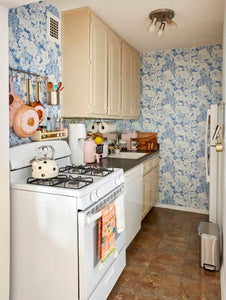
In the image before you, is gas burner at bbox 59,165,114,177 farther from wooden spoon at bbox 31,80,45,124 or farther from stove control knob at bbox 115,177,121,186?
wooden spoon at bbox 31,80,45,124

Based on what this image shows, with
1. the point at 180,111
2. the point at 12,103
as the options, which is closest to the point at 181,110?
the point at 180,111

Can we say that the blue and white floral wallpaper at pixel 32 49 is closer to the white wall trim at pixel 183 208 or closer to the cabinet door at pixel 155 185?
the cabinet door at pixel 155 185

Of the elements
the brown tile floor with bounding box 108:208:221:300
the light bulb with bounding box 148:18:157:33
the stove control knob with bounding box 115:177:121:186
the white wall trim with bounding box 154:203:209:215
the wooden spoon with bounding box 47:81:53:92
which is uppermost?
the light bulb with bounding box 148:18:157:33

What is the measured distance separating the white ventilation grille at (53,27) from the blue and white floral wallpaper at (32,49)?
42 mm

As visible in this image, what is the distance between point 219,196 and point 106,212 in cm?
149

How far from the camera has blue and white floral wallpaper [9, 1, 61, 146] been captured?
189 cm

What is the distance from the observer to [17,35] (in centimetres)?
190

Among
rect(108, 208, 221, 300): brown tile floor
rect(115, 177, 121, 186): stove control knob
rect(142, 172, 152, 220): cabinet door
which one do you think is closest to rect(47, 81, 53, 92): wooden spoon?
rect(115, 177, 121, 186): stove control knob

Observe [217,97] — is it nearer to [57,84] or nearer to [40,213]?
[57,84]

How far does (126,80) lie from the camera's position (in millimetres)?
3439

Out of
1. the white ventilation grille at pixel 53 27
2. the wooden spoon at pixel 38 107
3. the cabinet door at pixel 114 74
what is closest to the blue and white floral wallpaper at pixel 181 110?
the cabinet door at pixel 114 74

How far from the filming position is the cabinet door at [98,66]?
8.17ft

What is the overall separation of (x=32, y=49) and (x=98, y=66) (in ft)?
2.52

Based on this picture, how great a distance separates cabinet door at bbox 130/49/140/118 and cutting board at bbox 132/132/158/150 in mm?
344
